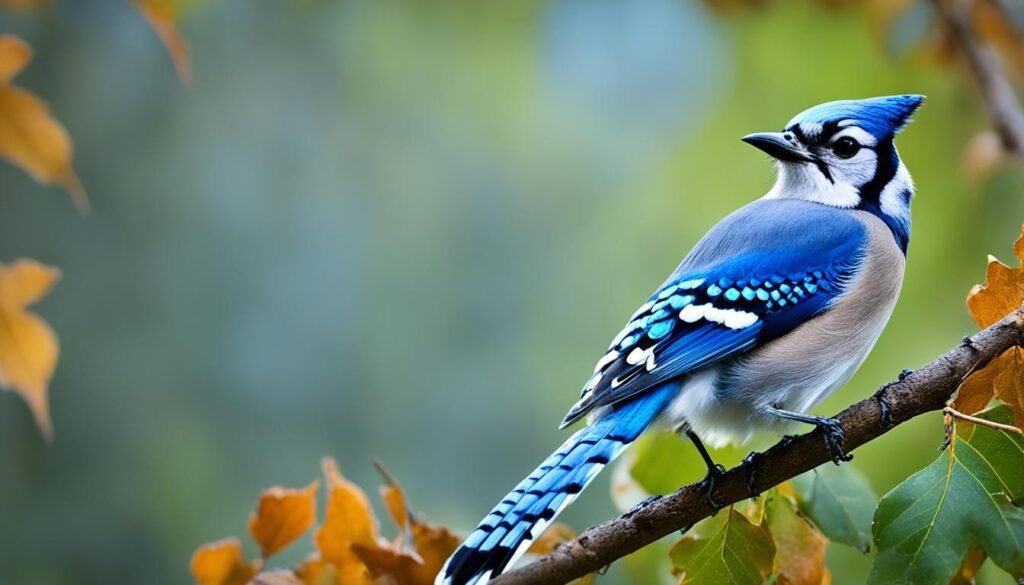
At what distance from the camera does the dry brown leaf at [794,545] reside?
1153mm

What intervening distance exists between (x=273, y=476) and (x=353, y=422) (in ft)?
0.98

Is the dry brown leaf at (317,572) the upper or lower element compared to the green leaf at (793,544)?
lower

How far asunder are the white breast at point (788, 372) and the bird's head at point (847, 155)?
15 cm

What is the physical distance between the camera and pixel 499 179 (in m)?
4.00

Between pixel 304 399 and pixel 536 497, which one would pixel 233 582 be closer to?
pixel 536 497

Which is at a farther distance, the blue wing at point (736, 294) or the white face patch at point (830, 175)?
the white face patch at point (830, 175)

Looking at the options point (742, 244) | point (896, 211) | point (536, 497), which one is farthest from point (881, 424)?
point (896, 211)

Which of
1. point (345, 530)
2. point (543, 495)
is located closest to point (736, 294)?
point (543, 495)

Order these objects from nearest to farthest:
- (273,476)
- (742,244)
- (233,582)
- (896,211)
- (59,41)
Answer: (233,582), (742,244), (896,211), (273,476), (59,41)

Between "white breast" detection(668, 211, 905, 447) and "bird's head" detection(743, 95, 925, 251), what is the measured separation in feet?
0.51

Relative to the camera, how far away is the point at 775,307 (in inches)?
53.6

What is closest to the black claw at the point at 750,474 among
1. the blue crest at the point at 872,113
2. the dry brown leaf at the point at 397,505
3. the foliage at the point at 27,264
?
the dry brown leaf at the point at 397,505

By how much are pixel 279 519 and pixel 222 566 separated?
74 mm

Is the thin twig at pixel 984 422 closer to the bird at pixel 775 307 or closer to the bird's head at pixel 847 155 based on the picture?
the bird at pixel 775 307
